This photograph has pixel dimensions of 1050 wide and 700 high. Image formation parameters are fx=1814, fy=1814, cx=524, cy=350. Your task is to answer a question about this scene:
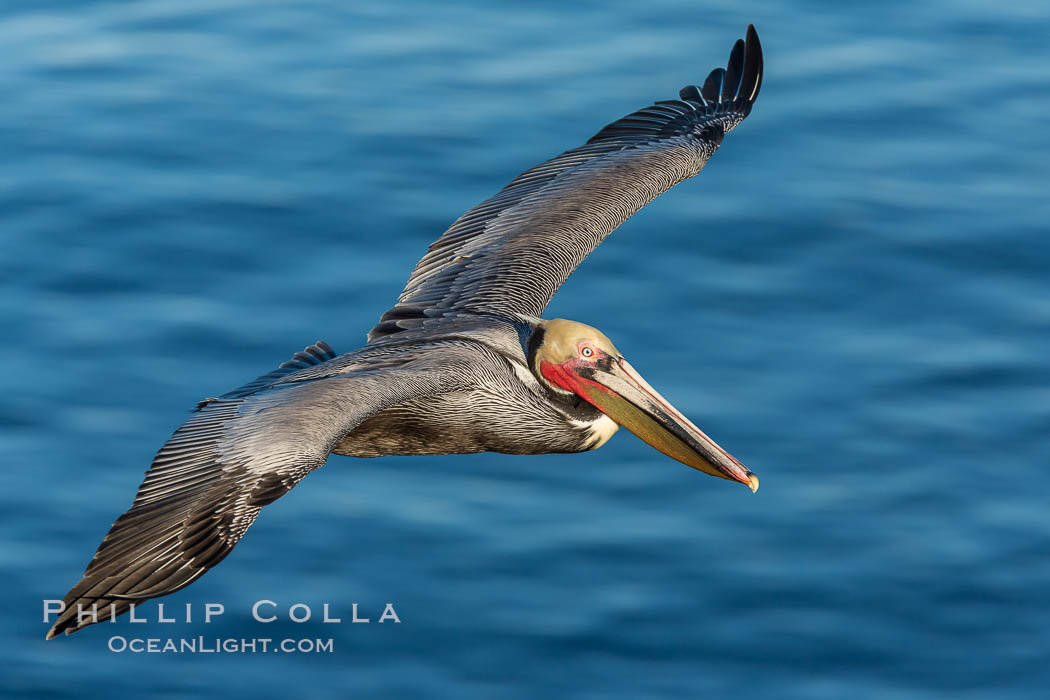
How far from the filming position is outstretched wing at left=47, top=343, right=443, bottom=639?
32.1 feet

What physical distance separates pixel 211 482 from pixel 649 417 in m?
Result: 3.01

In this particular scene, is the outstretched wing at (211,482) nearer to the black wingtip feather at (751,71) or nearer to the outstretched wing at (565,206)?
the outstretched wing at (565,206)

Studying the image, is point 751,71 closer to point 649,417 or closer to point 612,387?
point 612,387

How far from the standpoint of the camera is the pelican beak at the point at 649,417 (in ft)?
37.6

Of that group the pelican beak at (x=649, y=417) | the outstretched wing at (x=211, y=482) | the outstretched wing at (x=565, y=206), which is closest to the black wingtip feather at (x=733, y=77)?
the outstretched wing at (x=565, y=206)

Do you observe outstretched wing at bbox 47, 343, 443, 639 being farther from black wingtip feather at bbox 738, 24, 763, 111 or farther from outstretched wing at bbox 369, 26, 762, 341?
black wingtip feather at bbox 738, 24, 763, 111

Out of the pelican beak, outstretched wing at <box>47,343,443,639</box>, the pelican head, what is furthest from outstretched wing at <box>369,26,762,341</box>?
outstretched wing at <box>47,343,443,639</box>

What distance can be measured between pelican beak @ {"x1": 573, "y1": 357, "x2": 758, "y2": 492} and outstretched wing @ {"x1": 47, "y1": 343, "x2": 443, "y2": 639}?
1.44 m

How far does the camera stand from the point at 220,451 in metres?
10.4

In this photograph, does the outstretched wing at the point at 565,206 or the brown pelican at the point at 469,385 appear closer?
the brown pelican at the point at 469,385

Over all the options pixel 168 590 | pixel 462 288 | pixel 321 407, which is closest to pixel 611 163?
pixel 462 288

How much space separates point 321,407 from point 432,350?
1.37 metres

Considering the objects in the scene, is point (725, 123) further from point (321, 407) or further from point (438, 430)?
point (321, 407)

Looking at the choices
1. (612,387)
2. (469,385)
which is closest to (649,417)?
(612,387)
